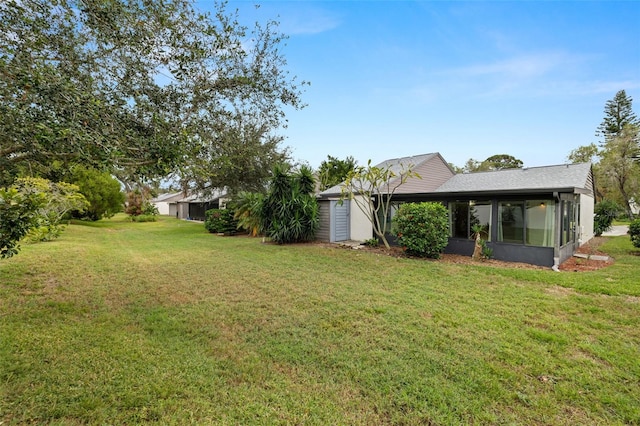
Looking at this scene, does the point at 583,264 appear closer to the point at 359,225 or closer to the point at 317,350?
the point at 359,225

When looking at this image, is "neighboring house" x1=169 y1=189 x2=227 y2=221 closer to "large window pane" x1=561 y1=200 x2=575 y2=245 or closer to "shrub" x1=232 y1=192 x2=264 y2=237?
"shrub" x1=232 y1=192 x2=264 y2=237

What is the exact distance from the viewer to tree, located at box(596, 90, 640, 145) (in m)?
30.0

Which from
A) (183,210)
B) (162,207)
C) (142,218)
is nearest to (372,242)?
(142,218)

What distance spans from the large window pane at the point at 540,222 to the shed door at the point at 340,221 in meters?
6.61

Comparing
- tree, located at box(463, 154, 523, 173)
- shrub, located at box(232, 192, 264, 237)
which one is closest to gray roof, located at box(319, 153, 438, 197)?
shrub, located at box(232, 192, 264, 237)

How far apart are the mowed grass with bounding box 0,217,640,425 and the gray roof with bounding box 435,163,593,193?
2.91m

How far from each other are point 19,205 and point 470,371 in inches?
174

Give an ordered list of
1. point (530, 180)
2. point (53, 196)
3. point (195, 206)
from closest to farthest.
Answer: point (530, 180) < point (53, 196) < point (195, 206)

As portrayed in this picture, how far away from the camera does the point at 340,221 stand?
1259cm

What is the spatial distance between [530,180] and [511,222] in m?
1.73

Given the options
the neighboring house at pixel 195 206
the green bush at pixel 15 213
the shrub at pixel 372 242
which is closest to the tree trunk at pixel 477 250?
the shrub at pixel 372 242

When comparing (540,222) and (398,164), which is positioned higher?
(398,164)

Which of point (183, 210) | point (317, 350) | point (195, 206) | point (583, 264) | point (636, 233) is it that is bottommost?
point (583, 264)

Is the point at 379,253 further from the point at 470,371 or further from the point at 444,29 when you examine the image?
Answer: the point at 444,29
